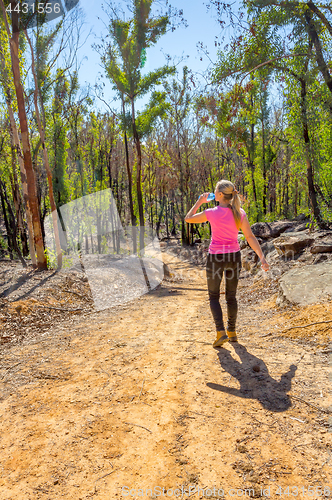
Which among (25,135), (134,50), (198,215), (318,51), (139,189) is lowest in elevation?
(198,215)

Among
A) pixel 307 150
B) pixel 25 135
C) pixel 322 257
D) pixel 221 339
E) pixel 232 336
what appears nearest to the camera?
pixel 221 339

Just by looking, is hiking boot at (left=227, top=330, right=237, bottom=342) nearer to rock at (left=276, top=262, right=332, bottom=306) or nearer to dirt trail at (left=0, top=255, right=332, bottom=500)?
dirt trail at (left=0, top=255, right=332, bottom=500)

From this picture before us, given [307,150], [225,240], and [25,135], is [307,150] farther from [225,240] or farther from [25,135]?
[25,135]

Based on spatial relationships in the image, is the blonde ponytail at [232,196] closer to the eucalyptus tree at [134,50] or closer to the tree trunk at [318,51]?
the tree trunk at [318,51]

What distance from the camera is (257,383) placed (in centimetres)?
311

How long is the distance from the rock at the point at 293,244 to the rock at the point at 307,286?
225cm

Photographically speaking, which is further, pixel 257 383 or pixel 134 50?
pixel 134 50

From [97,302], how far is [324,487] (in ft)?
23.0

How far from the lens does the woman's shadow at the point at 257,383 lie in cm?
277

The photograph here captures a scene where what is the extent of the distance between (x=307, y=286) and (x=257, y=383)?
3179 millimetres

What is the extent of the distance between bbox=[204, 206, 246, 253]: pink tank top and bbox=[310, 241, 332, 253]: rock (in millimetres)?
4776

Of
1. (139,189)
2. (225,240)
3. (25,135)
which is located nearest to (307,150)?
(225,240)

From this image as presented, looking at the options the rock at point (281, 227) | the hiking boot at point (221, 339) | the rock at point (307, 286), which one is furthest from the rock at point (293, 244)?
the hiking boot at point (221, 339)

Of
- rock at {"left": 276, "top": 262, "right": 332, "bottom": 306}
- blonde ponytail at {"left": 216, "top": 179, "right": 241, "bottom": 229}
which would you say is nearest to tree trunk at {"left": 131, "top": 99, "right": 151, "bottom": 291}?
rock at {"left": 276, "top": 262, "right": 332, "bottom": 306}
